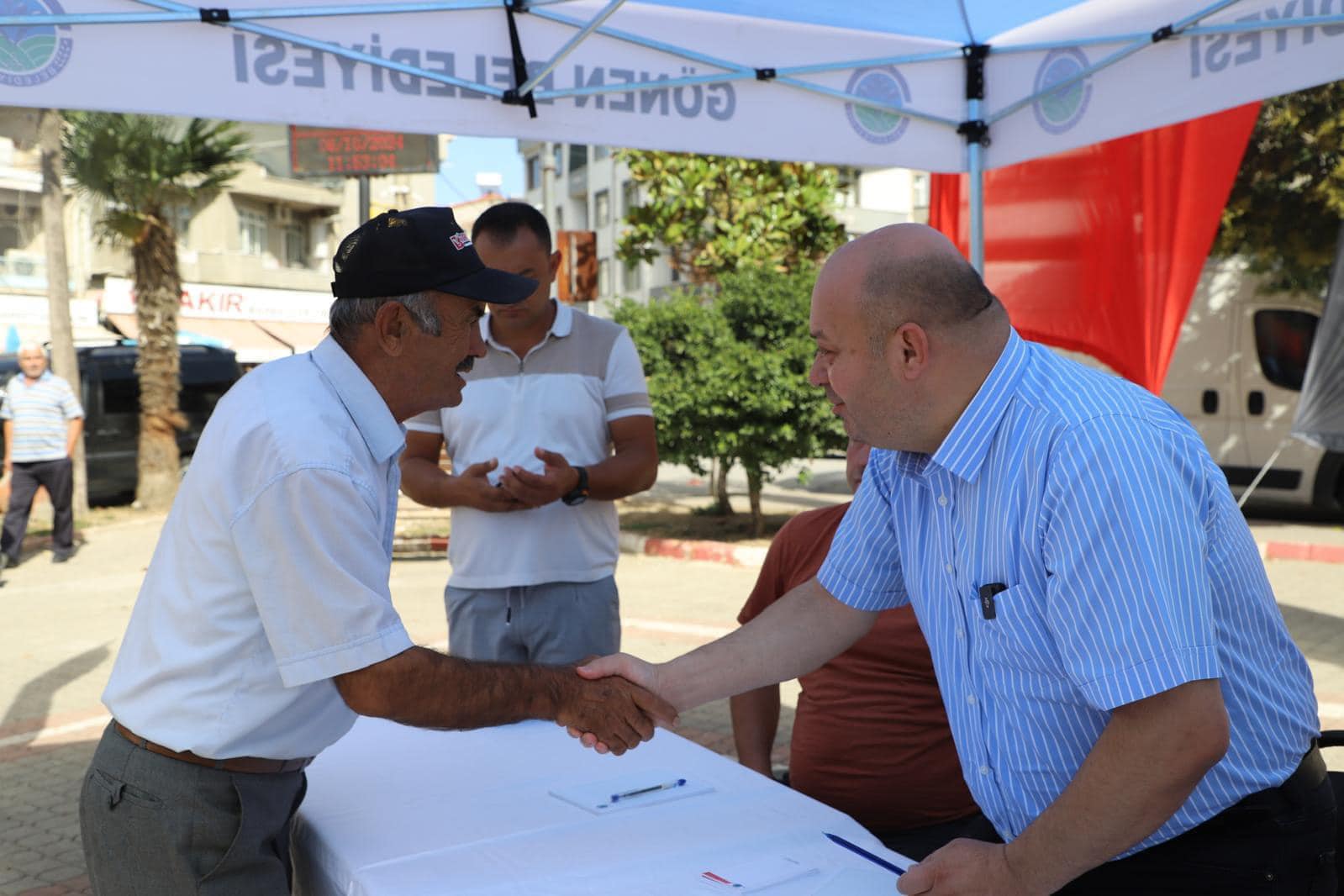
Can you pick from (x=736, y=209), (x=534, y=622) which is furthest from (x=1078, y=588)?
(x=736, y=209)

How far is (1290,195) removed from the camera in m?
12.4

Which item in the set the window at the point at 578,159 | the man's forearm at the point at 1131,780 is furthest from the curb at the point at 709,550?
the window at the point at 578,159

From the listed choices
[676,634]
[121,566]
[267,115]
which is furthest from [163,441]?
[267,115]

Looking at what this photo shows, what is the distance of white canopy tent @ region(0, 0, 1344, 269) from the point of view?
146 inches

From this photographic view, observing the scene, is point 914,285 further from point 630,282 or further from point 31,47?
point 630,282

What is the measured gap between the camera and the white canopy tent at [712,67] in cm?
371

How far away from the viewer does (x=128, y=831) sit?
2.04 m

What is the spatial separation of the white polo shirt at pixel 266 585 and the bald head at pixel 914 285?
2.91ft

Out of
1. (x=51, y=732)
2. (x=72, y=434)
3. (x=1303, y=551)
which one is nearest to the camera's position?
(x=51, y=732)

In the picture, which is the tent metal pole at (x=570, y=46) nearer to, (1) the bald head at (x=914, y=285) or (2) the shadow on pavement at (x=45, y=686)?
(1) the bald head at (x=914, y=285)

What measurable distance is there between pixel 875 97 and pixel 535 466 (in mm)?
2188

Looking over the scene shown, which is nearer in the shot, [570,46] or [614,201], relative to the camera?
[570,46]

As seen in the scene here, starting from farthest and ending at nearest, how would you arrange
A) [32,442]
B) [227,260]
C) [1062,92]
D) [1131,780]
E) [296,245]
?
[296,245]
[227,260]
[32,442]
[1062,92]
[1131,780]

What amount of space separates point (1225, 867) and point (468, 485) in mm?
2382
